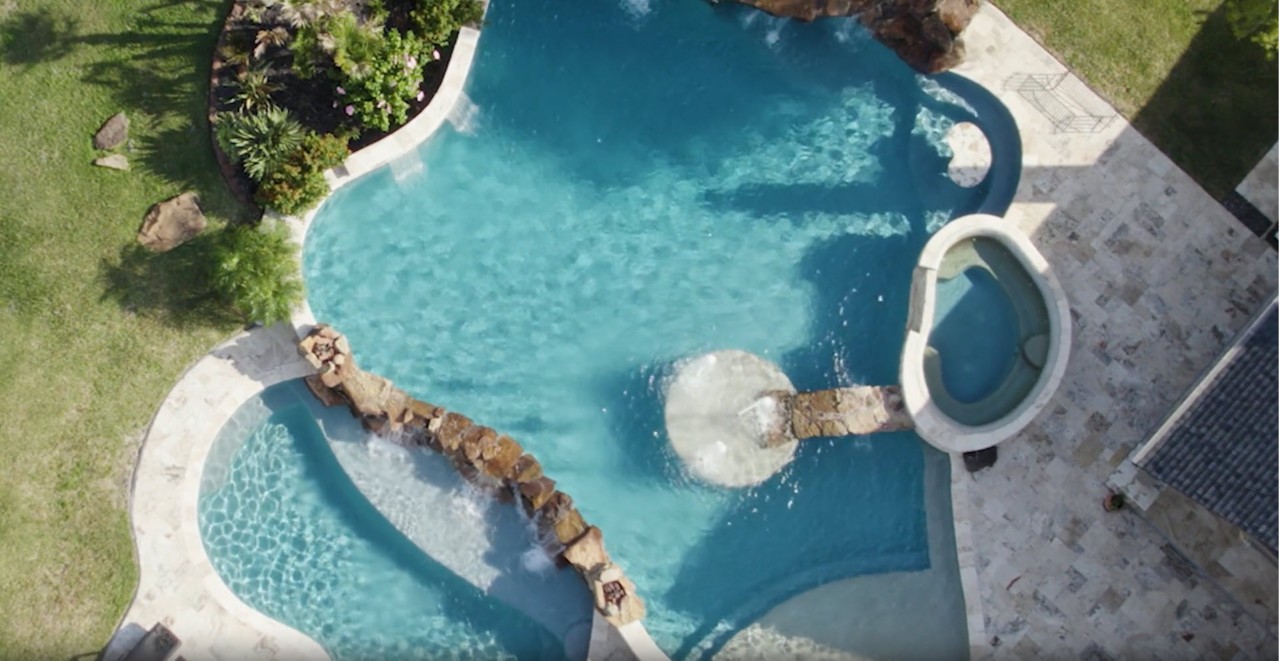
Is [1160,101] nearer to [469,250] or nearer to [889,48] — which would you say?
[889,48]

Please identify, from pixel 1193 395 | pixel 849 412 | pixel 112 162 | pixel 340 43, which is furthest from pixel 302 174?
pixel 1193 395

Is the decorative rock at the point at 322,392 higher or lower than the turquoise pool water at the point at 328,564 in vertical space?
higher

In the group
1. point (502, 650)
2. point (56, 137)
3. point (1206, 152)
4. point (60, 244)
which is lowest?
point (502, 650)

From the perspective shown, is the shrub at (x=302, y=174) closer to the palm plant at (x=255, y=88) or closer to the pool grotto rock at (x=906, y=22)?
the palm plant at (x=255, y=88)

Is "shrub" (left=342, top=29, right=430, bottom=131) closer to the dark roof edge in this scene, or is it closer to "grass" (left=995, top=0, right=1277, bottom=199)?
"grass" (left=995, top=0, right=1277, bottom=199)

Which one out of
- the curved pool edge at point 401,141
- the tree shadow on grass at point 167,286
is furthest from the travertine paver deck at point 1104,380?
the tree shadow on grass at point 167,286

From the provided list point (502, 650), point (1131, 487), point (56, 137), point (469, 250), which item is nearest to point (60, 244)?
point (56, 137)
